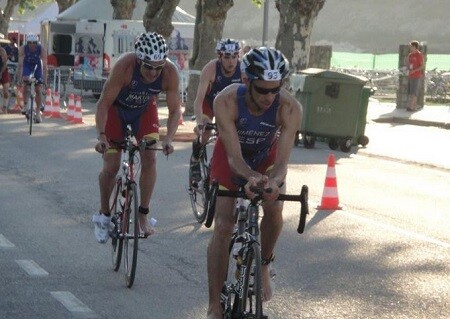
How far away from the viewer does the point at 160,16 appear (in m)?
A: 35.2

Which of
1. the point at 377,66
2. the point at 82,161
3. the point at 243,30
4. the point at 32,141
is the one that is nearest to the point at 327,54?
the point at 32,141

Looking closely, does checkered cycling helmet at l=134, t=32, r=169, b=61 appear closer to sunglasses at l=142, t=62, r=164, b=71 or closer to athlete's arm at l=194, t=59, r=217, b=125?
sunglasses at l=142, t=62, r=164, b=71

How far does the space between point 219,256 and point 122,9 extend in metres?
36.6

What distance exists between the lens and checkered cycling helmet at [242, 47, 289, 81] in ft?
24.7

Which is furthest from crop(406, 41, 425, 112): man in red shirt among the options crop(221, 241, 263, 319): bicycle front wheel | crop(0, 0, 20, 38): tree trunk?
crop(0, 0, 20, 38): tree trunk

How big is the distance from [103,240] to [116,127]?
0.91 metres

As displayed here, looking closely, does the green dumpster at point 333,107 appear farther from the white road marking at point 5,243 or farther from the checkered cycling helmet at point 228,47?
the white road marking at point 5,243

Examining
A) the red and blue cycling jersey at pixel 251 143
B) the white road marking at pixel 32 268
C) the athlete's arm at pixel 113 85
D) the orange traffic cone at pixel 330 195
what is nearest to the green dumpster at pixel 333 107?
the orange traffic cone at pixel 330 195

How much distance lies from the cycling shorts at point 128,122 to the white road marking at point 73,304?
1.66 metres

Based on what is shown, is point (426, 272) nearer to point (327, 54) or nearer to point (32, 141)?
point (32, 141)

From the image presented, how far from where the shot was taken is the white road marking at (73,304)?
8.89 meters

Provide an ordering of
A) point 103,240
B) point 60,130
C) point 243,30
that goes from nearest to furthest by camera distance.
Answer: point 103,240 → point 60,130 → point 243,30

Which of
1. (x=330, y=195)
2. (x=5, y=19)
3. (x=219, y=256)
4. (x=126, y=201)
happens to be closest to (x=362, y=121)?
(x=330, y=195)

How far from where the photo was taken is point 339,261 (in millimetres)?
11367
